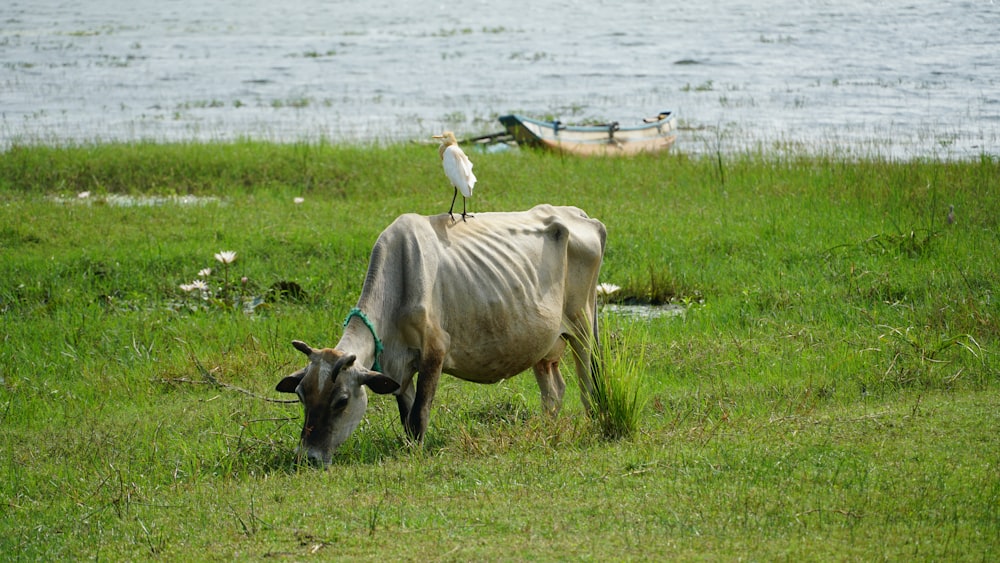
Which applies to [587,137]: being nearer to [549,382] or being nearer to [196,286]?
[196,286]

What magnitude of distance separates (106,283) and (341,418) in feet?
17.6

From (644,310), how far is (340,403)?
468cm

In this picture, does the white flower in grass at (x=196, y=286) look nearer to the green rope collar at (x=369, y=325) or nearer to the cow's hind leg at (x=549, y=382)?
the cow's hind leg at (x=549, y=382)

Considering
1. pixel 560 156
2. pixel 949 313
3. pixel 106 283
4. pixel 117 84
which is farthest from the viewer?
pixel 117 84

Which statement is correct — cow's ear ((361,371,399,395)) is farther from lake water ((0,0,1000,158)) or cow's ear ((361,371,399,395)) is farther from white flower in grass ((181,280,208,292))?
lake water ((0,0,1000,158))

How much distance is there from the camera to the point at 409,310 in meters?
6.27

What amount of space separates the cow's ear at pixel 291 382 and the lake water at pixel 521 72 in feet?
38.2

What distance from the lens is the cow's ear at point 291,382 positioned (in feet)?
19.8

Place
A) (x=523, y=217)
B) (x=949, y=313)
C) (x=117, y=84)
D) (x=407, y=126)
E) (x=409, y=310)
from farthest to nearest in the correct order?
(x=117, y=84), (x=407, y=126), (x=949, y=313), (x=523, y=217), (x=409, y=310)

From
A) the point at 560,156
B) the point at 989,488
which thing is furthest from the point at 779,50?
the point at 989,488

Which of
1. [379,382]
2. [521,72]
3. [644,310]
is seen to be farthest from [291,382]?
[521,72]

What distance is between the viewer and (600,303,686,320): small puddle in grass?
9.62 m

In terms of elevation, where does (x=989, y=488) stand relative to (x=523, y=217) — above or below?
below

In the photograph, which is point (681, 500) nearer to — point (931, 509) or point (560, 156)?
point (931, 509)
